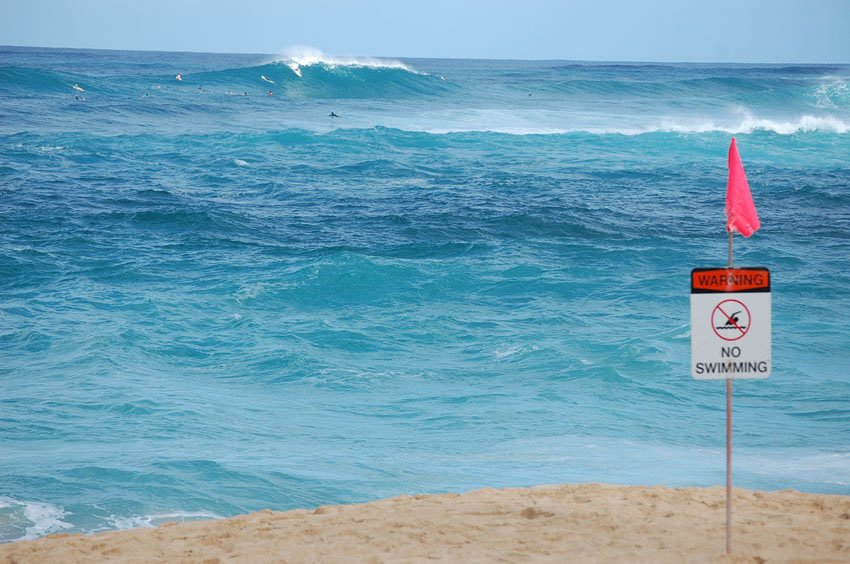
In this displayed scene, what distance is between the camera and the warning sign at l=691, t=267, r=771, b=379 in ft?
17.5

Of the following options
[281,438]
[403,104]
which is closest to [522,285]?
[281,438]

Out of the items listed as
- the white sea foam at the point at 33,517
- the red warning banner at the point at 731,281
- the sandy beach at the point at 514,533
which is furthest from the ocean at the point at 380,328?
the red warning banner at the point at 731,281

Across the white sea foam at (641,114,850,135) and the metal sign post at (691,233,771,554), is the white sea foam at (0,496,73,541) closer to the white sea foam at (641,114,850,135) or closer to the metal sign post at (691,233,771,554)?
the metal sign post at (691,233,771,554)

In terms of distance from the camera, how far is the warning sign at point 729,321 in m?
5.32

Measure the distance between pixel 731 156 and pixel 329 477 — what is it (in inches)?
196

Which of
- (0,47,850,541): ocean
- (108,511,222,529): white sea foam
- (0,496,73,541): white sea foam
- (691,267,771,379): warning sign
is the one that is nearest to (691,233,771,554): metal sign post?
(691,267,771,379): warning sign

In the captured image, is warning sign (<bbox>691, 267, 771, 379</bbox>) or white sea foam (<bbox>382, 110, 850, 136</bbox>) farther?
white sea foam (<bbox>382, 110, 850, 136</bbox>)

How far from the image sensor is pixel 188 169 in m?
29.4

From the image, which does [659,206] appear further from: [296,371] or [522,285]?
[296,371]

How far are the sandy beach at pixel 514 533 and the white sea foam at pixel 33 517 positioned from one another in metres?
0.65

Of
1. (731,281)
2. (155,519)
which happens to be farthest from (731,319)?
(155,519)

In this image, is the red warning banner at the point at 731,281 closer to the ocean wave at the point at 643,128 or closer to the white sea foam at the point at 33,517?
the white sea foam at the point at 33,517

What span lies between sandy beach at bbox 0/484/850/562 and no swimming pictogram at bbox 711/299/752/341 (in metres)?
1.33

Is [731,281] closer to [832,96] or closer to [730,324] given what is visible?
[730,324]
